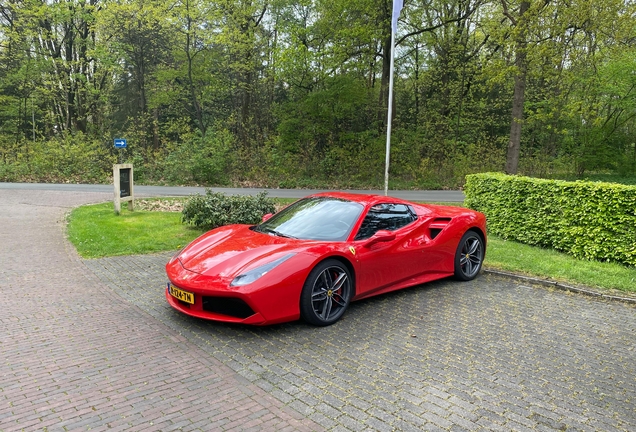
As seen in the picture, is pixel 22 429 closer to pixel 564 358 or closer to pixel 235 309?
pixel 235 309

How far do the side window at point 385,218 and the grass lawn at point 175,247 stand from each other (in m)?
2.26

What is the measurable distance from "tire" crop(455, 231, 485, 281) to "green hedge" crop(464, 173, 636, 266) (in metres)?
2.38

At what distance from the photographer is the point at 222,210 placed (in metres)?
9.23

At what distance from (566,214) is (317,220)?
16.8ft

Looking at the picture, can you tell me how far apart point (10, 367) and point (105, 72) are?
94.6 ft

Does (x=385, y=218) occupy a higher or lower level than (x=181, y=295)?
higher

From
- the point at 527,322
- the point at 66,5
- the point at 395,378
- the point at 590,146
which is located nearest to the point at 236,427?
the point at 395,378

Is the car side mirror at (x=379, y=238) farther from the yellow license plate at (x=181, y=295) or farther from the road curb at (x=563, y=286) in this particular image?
the road curb at (x=563, y=286)

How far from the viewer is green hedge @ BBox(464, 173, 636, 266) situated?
270 inches

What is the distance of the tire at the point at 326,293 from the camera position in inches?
166

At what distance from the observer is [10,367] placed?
3469 mm

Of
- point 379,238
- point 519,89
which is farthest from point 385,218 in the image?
point 519,89

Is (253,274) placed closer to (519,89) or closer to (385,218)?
(385,218)

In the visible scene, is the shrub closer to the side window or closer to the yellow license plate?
the side window
